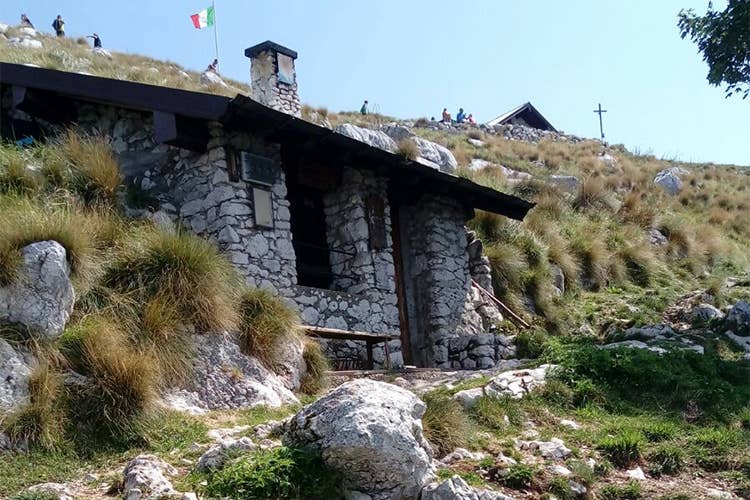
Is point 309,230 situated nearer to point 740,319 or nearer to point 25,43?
point 740,319

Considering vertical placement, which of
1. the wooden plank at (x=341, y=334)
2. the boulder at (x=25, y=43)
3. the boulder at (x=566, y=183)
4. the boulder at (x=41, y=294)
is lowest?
the wooden plank at (x=341, y=334)

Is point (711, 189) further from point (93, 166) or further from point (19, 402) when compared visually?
point (19, 402)

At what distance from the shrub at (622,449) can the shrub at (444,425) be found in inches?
47.3

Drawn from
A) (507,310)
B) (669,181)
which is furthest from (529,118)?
(507,310)

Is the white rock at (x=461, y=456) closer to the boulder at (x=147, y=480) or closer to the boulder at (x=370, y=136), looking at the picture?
the boulder at (x=147, y=480)

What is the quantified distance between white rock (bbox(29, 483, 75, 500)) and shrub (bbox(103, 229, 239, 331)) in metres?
2.43

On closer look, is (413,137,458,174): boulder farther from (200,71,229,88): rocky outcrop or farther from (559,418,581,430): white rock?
(559,418,581,430): white rock

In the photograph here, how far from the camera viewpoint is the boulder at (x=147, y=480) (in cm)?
447

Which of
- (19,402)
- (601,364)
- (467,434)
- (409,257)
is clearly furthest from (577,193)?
(19,402)

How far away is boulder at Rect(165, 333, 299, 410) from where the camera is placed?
21.8 feet

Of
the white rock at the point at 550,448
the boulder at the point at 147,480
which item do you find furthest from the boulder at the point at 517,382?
the boulder at the point at 147,480

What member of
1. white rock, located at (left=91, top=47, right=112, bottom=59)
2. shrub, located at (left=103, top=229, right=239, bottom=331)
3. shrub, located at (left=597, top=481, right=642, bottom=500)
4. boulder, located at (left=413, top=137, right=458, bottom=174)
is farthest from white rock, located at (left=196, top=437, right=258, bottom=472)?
white rock, located at (left=91, top=47, right=112, bottom=59)

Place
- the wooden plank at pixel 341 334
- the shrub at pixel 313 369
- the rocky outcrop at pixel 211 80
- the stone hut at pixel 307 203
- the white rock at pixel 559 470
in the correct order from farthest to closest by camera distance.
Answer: the rocky outcrop at pixel 211 80, the stone hut at pixel 307 203, the wooden plank at pixel 341 334, the shrub at pixel 313 369, the white rock at pixel 559 470

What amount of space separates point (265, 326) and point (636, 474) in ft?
12.1
